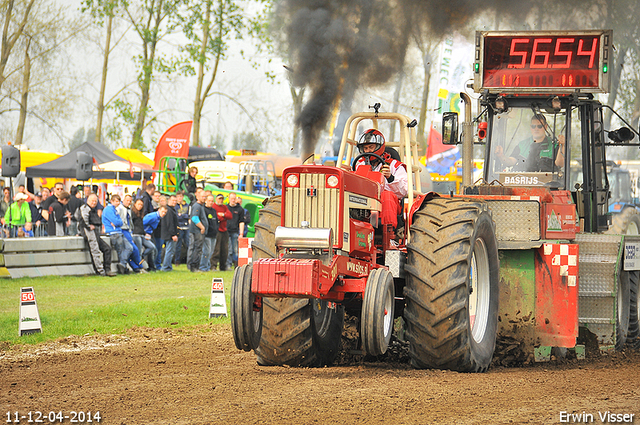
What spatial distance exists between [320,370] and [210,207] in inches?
506

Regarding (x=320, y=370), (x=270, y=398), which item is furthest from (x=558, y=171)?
(x=270, y=398)

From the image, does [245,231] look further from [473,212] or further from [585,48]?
[473,212]

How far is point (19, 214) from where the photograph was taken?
1970 cm

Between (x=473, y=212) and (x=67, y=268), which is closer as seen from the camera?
(x=473, y=212)

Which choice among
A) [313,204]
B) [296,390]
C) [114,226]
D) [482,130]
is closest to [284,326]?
[296,390]

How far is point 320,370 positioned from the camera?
720 cm

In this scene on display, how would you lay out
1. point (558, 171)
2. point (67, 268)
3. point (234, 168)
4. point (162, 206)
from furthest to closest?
point (234, 168)
point (162, 206)
point (67, 268)
point (558, 171)

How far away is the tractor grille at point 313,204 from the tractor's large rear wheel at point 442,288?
0.81 meters

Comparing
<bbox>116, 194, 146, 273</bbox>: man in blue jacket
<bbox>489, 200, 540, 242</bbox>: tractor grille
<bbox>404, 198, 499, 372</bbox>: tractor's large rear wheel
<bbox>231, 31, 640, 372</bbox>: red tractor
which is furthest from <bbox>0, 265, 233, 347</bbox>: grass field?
<bbox>404, 198, 499, 372</bbox>: tractor's large rear wheel

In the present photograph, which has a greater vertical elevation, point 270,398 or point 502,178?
point 502,178

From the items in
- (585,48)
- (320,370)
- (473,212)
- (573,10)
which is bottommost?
(320,370)

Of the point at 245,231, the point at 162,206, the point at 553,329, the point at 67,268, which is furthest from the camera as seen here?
the point at 245,231

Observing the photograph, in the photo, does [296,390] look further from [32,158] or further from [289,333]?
[32,158]

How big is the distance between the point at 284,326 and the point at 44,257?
1104 cm
